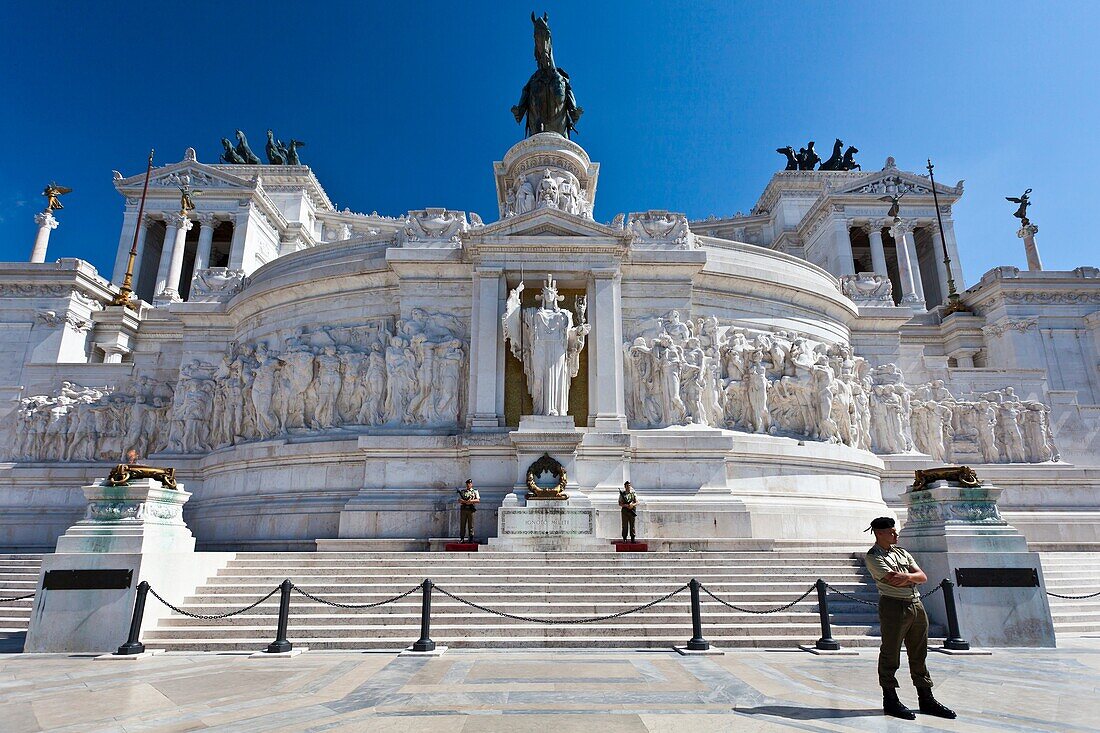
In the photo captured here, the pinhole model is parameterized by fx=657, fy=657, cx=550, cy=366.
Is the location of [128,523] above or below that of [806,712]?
above

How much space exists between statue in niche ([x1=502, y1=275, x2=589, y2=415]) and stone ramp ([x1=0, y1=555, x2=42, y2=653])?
12.6 meters

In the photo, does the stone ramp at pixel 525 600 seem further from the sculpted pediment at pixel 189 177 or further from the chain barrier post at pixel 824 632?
the sculpted pediment at pixel 189 177

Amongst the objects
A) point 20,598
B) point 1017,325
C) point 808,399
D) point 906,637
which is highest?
point 1017,325

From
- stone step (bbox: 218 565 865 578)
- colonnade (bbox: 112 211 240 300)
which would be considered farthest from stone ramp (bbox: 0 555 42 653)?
colonnade (bbox: 112 211 240 300)

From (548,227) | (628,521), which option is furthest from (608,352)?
(628,521)

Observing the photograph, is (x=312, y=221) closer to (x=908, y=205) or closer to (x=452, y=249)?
(x=452, y=249)

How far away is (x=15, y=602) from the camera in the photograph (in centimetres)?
1350

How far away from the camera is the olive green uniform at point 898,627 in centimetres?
666

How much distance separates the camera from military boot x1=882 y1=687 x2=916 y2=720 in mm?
6445

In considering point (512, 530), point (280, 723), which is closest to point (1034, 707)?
point (280, 723)

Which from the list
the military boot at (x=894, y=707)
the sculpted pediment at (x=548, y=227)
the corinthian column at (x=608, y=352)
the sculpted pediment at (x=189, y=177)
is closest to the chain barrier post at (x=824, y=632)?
the military boot at (x=894, y=707)

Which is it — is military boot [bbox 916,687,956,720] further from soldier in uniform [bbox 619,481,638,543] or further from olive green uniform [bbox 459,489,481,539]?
A: olive green uniform [bbox 459,489,481,539]

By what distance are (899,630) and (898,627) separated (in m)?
0.03

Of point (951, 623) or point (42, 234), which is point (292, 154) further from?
point (951, 623)
